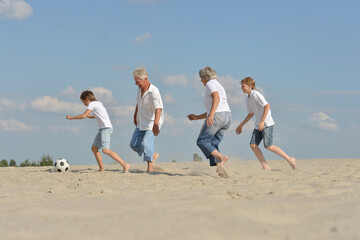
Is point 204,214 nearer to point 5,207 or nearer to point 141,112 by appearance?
point 5,207

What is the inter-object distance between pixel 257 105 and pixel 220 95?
4.34ft

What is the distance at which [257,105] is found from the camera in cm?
795

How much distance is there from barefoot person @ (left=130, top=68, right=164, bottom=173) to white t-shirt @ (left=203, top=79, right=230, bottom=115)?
1086mm

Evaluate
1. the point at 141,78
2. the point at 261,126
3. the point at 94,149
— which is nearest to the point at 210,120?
the point at 261,126

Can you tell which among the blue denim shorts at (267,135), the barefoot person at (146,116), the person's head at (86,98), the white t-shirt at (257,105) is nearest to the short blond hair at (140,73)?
the barefoot person at (146,116)

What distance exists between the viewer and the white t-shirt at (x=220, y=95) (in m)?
6.84

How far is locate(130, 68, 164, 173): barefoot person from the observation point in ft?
25.3

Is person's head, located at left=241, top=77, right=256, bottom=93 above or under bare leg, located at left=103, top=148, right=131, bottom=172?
above

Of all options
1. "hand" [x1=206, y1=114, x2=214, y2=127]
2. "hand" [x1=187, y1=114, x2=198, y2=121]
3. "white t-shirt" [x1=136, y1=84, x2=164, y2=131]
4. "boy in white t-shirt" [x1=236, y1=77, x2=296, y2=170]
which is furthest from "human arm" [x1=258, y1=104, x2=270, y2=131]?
"white t-shirt" [x1=136, y1=84, x2=164, y2=131]

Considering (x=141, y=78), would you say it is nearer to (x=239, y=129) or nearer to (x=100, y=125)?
(x=100, y=125)

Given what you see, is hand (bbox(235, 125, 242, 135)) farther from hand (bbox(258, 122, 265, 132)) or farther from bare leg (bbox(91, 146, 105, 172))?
bare leg (bbox(91, 146, 105, 172))

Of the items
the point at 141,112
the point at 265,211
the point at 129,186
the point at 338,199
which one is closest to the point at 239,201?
the point at 265,211

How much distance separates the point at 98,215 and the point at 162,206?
59 centimetres

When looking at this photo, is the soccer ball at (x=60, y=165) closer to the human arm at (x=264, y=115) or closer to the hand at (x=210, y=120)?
the hand at (x=210, y=120)
